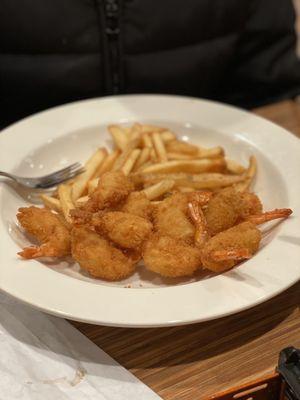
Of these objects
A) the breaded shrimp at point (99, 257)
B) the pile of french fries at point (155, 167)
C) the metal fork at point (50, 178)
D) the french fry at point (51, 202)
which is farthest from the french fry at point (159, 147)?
the breaded shrimp at point (99, 257)

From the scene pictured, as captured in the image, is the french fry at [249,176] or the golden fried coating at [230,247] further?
the french fry at [249,176]

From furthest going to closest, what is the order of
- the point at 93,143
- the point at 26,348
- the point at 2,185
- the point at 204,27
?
the point at 204,27 < the point at 93,143 < the point at 2,185 < the point at 26,348

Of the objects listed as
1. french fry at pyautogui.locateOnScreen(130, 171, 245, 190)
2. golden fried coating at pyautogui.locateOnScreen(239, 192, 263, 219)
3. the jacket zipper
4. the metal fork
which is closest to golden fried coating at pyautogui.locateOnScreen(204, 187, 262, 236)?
golden fried coating at pyautogui.locateOnScreen(239, 192, 263, 219)

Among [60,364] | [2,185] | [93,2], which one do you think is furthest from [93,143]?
[60,364]

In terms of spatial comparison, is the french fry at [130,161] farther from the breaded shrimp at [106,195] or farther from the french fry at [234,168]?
the french fry at [234,168]

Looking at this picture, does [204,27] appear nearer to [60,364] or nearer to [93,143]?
[93,143]

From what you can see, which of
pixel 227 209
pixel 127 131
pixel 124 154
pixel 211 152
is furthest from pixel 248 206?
pixel 127 131

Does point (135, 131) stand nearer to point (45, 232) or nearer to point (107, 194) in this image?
point (107, 194)
